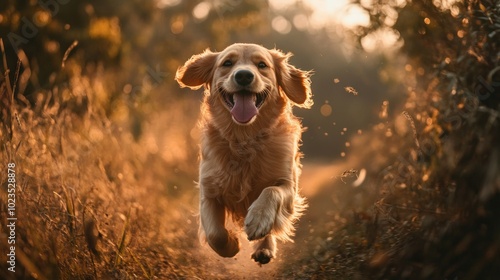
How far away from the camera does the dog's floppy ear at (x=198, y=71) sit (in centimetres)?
541

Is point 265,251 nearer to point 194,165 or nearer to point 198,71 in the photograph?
point 198,71

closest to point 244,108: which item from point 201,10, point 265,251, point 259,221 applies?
point 259,221

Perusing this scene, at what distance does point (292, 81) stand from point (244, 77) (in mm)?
1057

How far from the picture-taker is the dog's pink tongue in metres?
4.54

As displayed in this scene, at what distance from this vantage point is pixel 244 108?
456 cm

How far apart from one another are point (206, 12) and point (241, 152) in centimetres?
918

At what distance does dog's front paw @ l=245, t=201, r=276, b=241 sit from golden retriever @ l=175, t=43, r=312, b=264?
0.90 ft

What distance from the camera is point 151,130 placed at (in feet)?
40.5

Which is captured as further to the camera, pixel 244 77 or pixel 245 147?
pixel 245 147

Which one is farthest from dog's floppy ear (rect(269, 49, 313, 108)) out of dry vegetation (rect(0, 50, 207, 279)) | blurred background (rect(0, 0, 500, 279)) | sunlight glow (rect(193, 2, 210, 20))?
sunlight glow (rect(193, 2, 210, 20))

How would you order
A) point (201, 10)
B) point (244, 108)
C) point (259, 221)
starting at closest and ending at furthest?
point (259, 221) → point (244, 108) → point (201, 10)

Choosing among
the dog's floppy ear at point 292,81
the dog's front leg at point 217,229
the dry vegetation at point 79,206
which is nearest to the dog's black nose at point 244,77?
the dog's floppy ear at point 292,81

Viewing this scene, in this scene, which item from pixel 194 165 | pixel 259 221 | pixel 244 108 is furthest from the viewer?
pixel 194 165

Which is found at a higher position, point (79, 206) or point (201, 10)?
point (79, 206)
